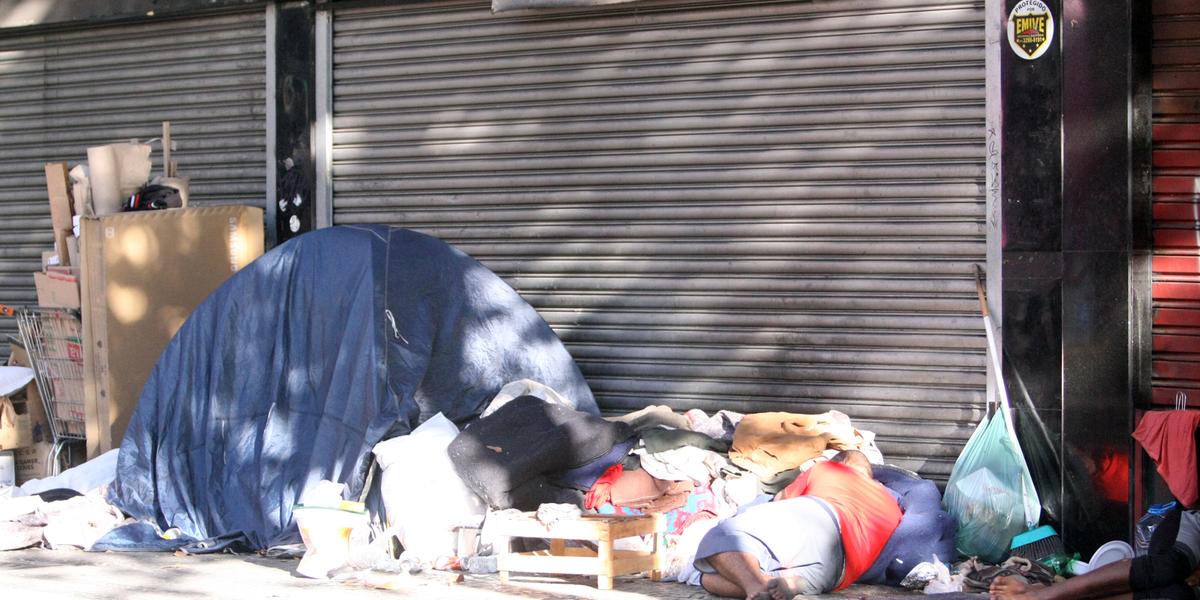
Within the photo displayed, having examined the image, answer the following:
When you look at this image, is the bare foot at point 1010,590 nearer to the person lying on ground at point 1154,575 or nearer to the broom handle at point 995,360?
the person lying on ground at point 1154,575

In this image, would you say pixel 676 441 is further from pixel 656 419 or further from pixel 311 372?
pixel 311 372

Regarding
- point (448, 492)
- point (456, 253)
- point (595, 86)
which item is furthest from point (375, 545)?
point (595, 86)

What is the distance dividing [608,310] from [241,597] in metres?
2.99

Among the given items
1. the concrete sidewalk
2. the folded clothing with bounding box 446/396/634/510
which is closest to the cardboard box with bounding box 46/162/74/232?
the concrete sidewalk

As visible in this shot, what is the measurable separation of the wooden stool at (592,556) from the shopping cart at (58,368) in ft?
12.4

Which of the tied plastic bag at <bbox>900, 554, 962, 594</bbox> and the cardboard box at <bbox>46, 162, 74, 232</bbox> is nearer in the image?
the tied plastic bag at <bbox>900, 554, 962, 594</bbox>

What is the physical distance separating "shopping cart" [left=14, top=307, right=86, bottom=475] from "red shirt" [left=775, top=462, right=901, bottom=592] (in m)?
4.93

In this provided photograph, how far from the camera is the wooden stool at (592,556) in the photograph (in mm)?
5941

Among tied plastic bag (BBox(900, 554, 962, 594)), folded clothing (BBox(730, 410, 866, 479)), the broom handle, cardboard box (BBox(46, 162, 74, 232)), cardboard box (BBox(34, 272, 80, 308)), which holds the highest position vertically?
cardboard box (BBox(46, 162, 74, 232))

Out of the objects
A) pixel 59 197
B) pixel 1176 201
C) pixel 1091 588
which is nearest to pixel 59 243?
pixel 59 197

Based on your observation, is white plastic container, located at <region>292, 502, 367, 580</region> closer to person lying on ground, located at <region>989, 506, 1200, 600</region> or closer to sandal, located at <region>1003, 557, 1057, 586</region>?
person lying on ground, located at <region>989, 506, 1200, 600</region>

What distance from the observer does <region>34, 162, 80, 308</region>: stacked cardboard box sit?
8.60m

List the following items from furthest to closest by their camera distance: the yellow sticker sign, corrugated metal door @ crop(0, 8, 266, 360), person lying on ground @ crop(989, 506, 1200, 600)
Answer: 1. corrugated metal door @ crop(0, 8, 266, 360)
2. the yellow sticker sign
3. person lying on ground @ crop(989, 506, 1200, 600)

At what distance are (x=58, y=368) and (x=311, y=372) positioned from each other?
7.72 ft
